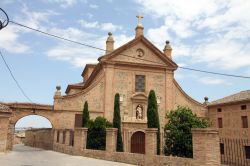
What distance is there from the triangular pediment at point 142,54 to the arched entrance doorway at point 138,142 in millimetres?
7338

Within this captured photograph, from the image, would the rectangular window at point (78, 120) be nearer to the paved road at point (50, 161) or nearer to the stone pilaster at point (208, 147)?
the paved road at point (50, 161)

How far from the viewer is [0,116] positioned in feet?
73.0

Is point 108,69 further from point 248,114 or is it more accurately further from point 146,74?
point 248,114

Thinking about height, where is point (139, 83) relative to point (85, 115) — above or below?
above

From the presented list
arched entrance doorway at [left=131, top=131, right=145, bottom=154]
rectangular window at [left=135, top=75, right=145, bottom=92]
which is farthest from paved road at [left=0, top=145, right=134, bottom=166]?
rectangular window at [left=135, top=75, right=145, bottom=92]

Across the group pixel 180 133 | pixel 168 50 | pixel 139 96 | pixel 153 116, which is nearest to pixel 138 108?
pixel 139 96

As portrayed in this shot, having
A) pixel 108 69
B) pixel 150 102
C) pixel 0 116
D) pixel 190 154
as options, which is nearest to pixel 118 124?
pixel 150 102

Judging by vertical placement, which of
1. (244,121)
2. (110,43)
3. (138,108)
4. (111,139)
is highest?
(110,43)

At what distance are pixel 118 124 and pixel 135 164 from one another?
8.07 m

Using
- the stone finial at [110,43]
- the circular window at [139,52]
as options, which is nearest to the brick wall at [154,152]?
the stone finial at [110,43]

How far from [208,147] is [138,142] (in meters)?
16.4

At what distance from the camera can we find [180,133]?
17484mm

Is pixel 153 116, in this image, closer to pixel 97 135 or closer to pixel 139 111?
pixel 97 135

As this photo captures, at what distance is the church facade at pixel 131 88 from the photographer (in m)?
26.7
